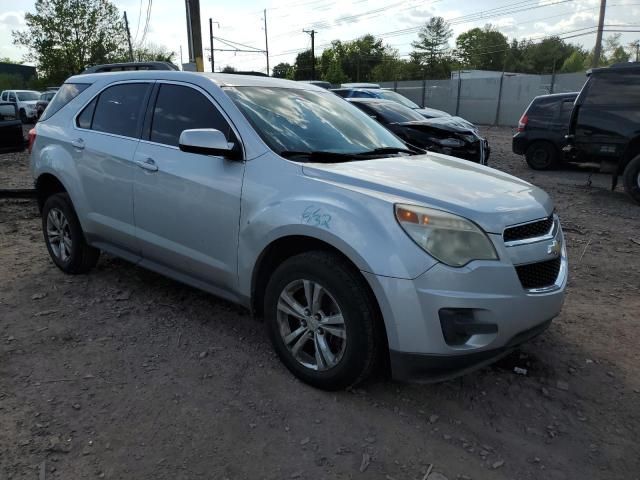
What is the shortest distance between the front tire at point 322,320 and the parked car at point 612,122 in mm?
7196

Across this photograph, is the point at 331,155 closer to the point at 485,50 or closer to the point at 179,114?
the point at 179,114

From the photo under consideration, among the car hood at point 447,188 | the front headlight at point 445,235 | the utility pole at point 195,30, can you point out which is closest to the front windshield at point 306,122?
Answer: the car hood at point 447,188

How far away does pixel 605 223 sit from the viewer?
23.0 ft

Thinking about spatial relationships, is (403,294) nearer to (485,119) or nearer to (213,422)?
(213,422)

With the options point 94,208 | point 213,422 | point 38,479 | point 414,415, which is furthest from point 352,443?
point 94,208

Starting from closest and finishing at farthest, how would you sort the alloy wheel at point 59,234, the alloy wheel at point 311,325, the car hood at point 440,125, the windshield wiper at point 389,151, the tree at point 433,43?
the alloy wheel at point 311,325
the windshield wiper at point 389,151
the alloy wheel at point 59,234
the car hood at point 440,125
the tree at point 433,43

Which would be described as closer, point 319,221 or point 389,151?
point 319,221

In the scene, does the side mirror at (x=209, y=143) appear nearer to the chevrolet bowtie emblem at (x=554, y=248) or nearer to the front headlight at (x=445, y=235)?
the front headlight at (x=445, y=235)

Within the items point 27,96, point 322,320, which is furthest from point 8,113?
point 27,96

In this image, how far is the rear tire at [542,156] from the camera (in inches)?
462

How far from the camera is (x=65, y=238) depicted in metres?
4.84

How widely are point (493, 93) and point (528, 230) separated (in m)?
28.4

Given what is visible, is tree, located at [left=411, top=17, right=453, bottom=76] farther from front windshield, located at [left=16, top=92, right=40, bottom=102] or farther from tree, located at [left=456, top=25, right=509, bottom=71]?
front windshield, located at [left=16, top=92, right=40, bottom=102]

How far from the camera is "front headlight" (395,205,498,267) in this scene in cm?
256
